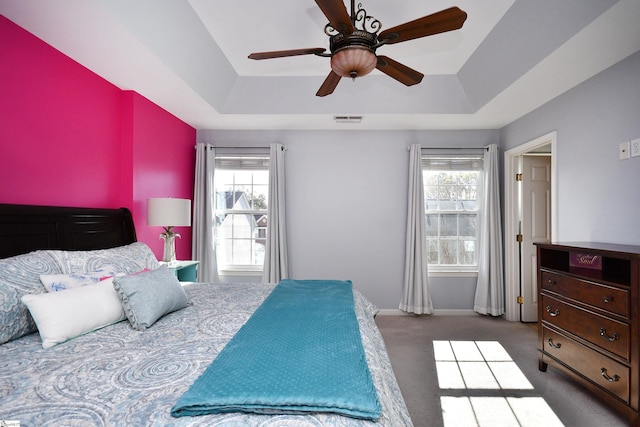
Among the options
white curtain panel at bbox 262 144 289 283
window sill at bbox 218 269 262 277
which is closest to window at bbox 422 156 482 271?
white curtain panel at bbox 262 144 289 283

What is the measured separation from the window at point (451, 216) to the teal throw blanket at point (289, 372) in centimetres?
280

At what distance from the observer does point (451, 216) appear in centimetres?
411

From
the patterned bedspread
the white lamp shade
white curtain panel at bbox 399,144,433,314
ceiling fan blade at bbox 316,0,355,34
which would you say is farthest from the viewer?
white curtain panel at bbox 399,144,433,314

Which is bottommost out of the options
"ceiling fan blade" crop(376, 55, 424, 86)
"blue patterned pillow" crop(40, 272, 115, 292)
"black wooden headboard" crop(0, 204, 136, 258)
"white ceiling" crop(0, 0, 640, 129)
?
"blue patterned pillow" crop(40, 272, 115, 292)

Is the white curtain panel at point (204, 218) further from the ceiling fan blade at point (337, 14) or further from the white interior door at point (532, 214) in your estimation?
A: the white interior door at point (532, 214)

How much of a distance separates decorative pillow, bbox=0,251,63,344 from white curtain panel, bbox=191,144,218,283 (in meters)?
2.22

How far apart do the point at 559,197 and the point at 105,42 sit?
3898 mm

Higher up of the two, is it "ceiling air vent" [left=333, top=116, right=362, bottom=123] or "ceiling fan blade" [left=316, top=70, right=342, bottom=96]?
"ceiling air vent" [left=333, top=116, right=362, bottom=123]

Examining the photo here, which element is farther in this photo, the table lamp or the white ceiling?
the table lamp

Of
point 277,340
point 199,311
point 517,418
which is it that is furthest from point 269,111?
point 517,418

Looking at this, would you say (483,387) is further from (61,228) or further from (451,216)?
(61,228)

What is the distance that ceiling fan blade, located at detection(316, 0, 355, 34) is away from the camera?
136 centimetres

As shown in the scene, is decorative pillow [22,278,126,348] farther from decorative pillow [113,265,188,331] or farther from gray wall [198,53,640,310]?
gray wall [198,53,640,310]

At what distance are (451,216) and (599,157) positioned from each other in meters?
1.82
